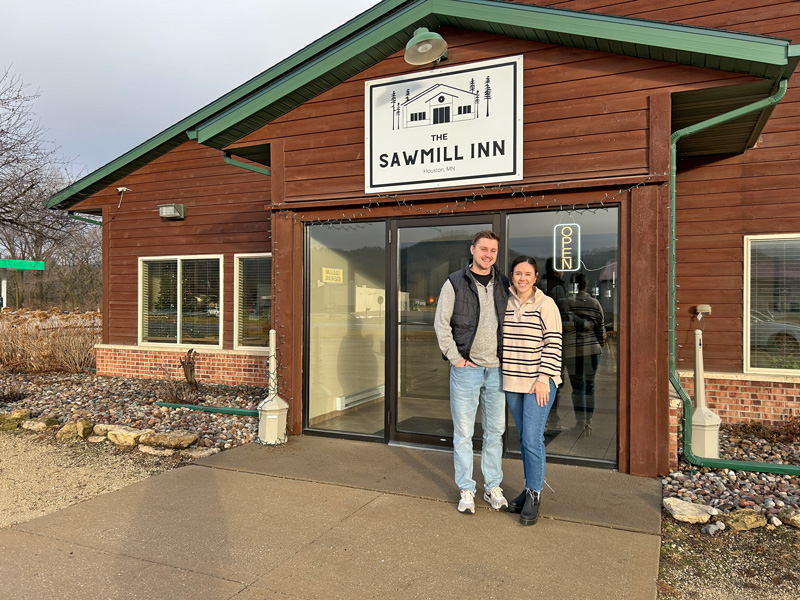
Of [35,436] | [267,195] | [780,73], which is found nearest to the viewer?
[780,73]

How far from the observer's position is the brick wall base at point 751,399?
616cm

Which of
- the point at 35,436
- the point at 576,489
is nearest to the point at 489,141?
the point at 576,489

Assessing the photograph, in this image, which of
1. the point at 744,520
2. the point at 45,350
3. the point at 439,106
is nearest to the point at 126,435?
the point at 439,106

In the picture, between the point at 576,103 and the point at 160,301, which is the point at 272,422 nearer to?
the point at 576,103

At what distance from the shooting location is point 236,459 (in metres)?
5.20

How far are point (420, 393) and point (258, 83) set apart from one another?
3508 millimetres

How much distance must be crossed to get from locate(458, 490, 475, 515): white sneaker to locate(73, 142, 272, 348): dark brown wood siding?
5.99 m

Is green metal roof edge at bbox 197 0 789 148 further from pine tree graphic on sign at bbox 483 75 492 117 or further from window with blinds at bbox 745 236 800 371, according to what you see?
window with blinds at bbox 745 236 800 371

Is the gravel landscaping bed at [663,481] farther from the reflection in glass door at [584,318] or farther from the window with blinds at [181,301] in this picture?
the window with blinds at [181,301]

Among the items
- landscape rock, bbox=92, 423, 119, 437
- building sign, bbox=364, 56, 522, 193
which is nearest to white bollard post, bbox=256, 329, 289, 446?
landscape rock, bbox=92, 423, 119, 437

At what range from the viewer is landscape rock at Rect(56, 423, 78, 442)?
606 cm

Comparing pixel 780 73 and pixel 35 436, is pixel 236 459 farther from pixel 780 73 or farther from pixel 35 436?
pixel 780 73

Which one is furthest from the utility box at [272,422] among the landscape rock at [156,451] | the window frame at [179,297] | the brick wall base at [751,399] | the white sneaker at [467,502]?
the brick wall base at [751,399]

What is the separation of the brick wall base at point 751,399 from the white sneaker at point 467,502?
3.78 m
